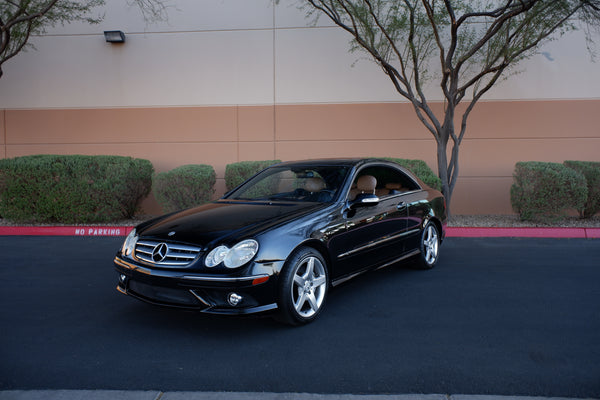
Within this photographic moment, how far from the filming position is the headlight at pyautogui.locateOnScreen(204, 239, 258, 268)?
11.5ft

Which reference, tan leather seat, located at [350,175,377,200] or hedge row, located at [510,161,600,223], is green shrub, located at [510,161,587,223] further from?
tan leather seat, located at [350,175,377,200]

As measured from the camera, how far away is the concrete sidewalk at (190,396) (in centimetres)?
267

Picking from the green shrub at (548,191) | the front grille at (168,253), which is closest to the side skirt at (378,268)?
the front grille at (168,253)

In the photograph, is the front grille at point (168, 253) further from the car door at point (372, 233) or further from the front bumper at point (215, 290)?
the car door at point (372, 233)

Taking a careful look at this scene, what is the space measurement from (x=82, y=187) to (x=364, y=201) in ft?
22.5

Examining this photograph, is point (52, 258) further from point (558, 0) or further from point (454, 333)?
point (558, 0)

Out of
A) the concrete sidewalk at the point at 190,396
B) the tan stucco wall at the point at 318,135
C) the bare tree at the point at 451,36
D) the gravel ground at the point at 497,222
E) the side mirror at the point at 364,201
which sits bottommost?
the concrete sidewalk at the point at 190,396

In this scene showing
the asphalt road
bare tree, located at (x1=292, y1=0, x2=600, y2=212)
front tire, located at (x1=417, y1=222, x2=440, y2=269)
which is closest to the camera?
the asphalt road

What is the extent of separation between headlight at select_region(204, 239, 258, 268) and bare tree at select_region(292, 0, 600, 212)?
633 centimetres

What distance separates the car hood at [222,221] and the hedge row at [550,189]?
240 inches

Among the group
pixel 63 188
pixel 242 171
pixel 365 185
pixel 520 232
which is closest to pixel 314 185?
pixel 365 185

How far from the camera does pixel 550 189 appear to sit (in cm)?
870

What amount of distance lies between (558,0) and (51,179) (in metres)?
10.1

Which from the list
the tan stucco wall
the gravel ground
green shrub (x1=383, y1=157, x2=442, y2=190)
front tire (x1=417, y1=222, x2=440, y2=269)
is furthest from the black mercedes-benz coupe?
the tan stucco wall
